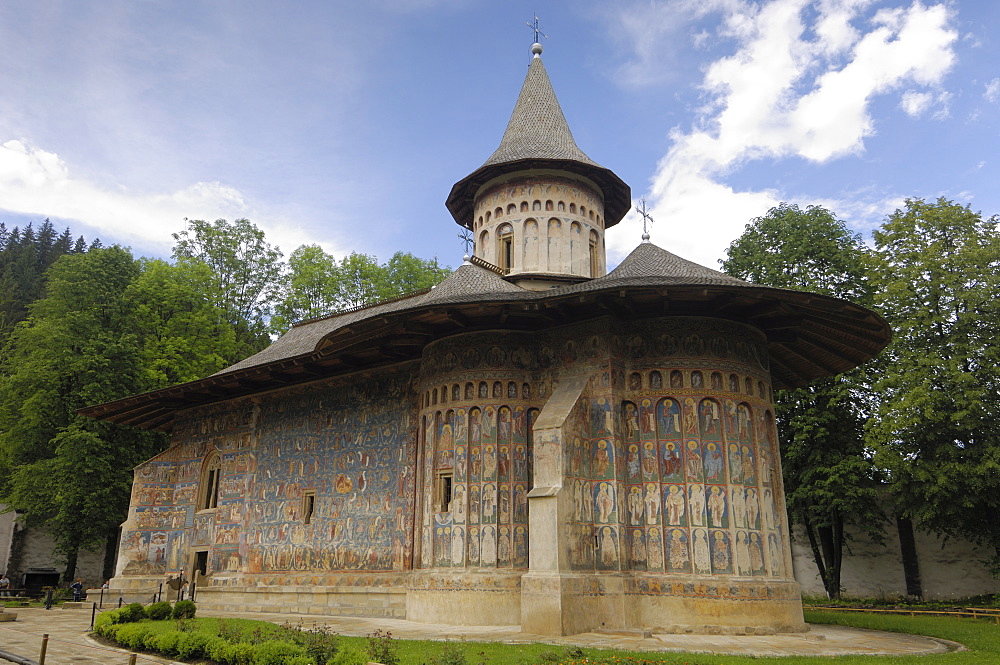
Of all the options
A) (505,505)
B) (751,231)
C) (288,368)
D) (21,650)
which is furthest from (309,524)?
(751,231)

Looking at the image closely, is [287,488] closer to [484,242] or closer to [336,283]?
[484,242]

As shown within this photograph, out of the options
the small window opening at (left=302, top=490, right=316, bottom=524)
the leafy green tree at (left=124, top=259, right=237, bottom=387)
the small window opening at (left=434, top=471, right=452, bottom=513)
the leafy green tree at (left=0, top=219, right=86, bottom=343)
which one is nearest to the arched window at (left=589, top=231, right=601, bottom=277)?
the small window opening at (left=434, top=471, right=452, bottom=513)

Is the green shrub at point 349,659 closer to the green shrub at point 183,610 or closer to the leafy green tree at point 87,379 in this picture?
the green shrub at point 183,610

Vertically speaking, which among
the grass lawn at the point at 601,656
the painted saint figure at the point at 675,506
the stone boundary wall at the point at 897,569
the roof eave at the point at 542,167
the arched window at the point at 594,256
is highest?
the roof eave at the point at 542,167

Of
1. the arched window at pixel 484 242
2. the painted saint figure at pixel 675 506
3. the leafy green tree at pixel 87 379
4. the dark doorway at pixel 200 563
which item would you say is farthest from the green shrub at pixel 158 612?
the leafy green tree at pixel 87 379

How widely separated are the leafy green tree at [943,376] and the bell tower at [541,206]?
343 inches

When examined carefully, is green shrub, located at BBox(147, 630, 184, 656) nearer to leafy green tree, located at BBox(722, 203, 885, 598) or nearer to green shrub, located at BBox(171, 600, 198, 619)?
green shrub, located at BBox(171, 600, 198, 619)

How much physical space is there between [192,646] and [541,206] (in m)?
13.3

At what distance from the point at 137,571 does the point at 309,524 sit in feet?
23.0

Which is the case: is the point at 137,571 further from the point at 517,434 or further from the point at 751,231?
the point at 751,231

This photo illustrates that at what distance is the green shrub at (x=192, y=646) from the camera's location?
9.73m

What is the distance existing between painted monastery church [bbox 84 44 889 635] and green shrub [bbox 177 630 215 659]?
4641 mm

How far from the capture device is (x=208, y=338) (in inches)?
1170

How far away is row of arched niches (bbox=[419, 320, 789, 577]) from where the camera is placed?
12648 mm
